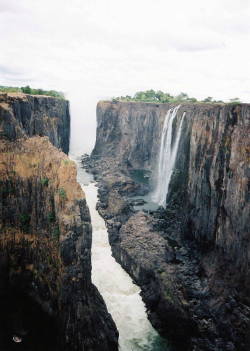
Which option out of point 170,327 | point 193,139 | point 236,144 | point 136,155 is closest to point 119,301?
point 170,327

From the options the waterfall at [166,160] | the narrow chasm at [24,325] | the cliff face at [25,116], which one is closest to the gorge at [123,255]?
the narrow chasm at [24,325]

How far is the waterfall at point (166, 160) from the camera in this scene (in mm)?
53312

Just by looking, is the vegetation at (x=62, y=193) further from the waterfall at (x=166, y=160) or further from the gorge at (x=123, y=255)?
the waterfall at (x=166, y=160)

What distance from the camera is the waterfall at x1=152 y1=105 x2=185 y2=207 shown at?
53.3 metres

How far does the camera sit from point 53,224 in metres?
27.3

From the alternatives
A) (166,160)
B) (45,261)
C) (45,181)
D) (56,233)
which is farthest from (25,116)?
(166,160)

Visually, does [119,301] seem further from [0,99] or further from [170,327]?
[0,99]

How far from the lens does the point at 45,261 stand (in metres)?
26.8

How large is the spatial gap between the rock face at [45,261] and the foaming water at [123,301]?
245 cm

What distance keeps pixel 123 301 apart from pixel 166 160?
1156 inches

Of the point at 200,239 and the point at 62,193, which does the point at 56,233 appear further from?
the point at 200,239

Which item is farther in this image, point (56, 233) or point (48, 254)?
point (48, 254)

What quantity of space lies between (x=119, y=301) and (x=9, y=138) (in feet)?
58.2

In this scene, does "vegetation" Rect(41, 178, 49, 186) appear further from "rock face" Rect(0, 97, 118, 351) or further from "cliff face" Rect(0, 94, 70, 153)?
"cliff face" Rect(0, 94, 70, 153)
